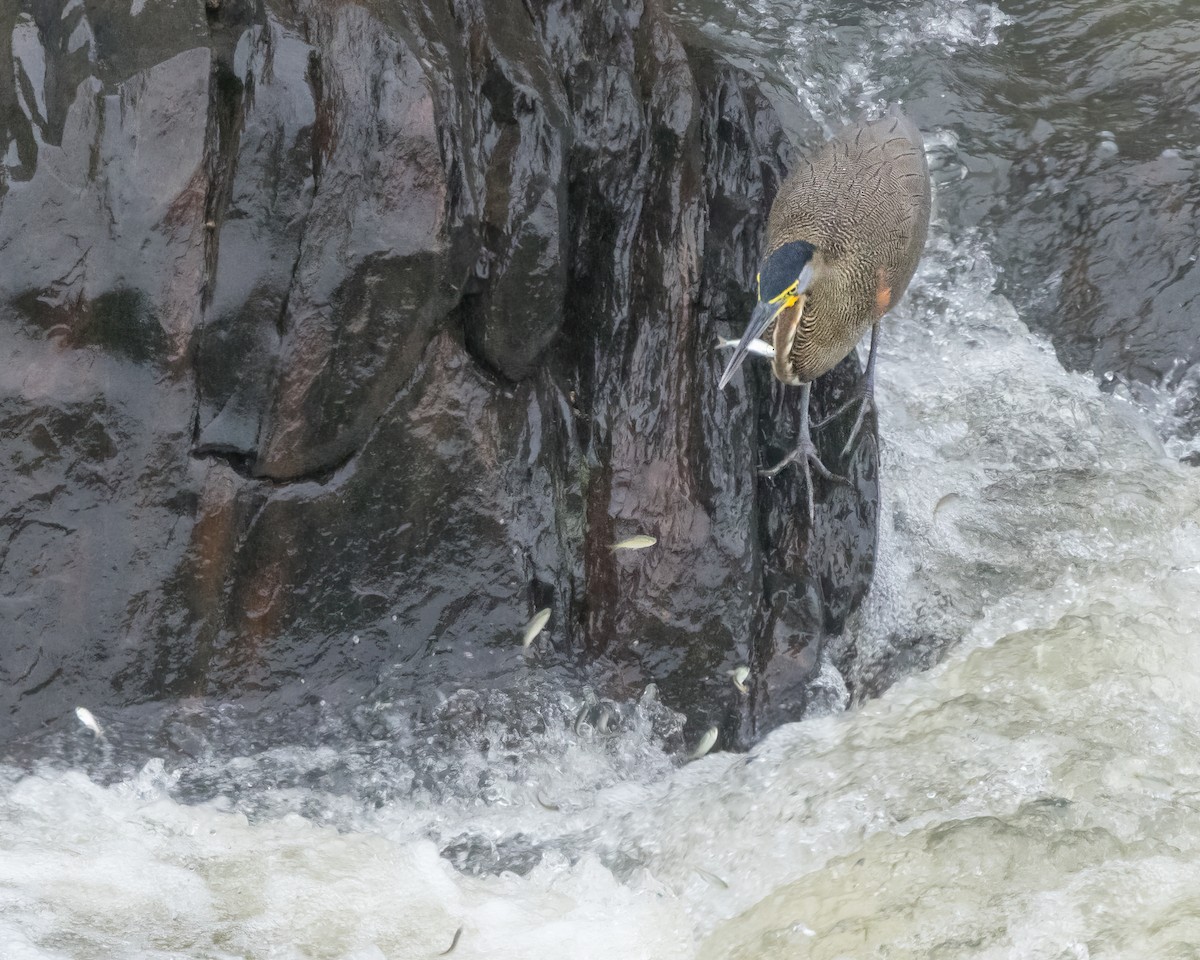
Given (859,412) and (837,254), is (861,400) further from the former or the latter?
(837,254)

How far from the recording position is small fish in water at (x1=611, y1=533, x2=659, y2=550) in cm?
355

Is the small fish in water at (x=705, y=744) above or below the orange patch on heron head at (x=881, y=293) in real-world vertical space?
below

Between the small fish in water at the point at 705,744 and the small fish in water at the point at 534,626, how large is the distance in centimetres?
64

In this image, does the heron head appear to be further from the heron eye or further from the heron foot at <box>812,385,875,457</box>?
the heron foot at <box>812,385,875,457</box>

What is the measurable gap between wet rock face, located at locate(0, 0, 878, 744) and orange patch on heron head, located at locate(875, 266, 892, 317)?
0.77 meters

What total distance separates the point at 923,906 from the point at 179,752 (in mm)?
2145

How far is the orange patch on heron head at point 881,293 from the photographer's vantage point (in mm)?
4249

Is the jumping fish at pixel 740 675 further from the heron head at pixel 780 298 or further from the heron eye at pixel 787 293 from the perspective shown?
the heron eye at pixel 787 293

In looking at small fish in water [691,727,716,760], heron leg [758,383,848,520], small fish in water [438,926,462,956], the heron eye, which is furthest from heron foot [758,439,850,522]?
small fish in water [438,926,462,956]

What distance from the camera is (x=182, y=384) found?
10.2ft

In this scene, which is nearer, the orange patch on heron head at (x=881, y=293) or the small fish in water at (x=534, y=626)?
the small fish in water at (x=534, y=626)

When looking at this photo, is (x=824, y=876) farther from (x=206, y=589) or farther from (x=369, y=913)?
(x=206, y=589)

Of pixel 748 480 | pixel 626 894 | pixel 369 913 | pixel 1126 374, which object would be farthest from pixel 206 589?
pixel 1126 374

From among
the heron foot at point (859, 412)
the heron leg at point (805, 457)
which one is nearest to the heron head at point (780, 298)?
the heron leg at point (805, 457)
